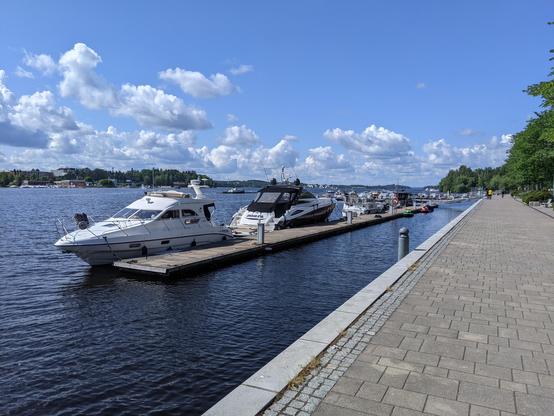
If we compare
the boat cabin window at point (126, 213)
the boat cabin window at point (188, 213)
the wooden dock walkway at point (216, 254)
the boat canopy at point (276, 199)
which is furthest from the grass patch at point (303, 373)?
the boat canopy at point (276, 199)

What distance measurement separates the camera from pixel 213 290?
14.1 meters

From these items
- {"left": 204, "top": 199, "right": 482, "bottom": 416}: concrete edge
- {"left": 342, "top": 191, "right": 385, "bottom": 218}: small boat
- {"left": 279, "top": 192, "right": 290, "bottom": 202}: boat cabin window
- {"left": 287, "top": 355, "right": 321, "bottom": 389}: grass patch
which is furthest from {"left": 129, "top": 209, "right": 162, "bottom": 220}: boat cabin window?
{"left": 342, "top": 191, "right": 385, "bottom": 218}: small boat

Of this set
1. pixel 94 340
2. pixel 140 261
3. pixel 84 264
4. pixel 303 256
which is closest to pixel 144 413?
pixel 94 340

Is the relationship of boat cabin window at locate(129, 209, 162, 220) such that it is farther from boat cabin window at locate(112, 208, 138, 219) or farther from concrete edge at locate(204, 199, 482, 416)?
concrete edge at locate(204, 199, 482, 416)

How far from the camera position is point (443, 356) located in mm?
6145

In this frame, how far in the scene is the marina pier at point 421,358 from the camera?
4.80 meters

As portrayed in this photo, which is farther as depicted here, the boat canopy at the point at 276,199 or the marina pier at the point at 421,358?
the boat canopy at the point at 276,199

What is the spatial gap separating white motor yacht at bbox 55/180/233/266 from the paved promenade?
36.7ft

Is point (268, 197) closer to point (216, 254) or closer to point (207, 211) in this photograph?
point (207, 211)

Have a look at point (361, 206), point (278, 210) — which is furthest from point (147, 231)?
point (361, 206)

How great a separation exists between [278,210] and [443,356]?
24.8m

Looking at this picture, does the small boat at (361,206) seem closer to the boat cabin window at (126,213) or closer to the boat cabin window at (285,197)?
the boat cabin window at (285,197)

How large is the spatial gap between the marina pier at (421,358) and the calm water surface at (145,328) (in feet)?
6.73

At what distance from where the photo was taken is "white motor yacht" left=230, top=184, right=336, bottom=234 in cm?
2958
